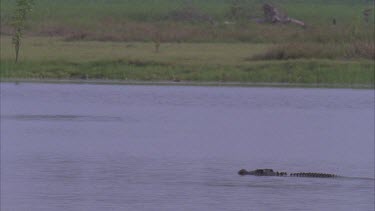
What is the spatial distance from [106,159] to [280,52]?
24.5 metres

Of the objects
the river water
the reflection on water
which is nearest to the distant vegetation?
the river water

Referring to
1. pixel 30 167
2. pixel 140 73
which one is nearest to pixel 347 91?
pixel 140 73

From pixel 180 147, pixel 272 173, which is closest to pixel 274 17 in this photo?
pixel 180 147

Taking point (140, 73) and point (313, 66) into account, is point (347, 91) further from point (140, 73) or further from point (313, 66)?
point (140, 73)

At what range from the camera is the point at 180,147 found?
2544cm

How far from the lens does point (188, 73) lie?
1766 inches

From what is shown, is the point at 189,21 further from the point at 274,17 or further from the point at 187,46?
the point at 187,46

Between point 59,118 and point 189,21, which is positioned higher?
point 59,118

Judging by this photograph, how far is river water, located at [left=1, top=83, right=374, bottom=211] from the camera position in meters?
18.8

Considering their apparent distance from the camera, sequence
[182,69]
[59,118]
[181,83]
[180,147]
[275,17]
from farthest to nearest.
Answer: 1. [275,17]
2. [182,69]
3. [181,83]
4. [59,118]
5. [180,147]

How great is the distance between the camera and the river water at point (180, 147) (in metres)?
18.8

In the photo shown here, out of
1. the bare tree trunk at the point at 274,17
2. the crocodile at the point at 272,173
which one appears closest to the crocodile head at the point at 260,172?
the crocodile at the point at 272,173

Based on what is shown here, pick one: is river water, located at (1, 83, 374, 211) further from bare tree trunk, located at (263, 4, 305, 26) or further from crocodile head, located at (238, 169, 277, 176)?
bare tree trunk, located at (263, 4, 305, 26)

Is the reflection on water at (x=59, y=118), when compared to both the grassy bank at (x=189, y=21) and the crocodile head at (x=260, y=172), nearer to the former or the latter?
the crocodile head at (x=260, y=172)
